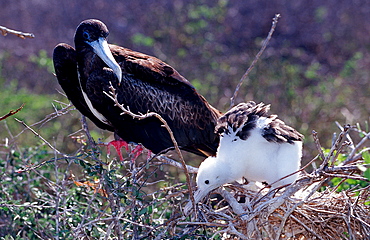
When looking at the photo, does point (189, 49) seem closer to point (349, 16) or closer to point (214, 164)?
point (349, 16)

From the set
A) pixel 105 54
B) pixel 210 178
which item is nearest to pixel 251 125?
pixel 210 178

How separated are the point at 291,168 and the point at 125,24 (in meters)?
6.90

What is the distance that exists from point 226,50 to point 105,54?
554 centimetres

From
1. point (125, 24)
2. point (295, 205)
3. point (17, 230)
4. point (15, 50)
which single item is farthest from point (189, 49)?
point (295, 205)

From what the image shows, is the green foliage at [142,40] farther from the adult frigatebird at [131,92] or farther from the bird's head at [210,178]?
the bird's head at [210,178]

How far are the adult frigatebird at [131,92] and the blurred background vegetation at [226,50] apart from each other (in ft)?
7.66

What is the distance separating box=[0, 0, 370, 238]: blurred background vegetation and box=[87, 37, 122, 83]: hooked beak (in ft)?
8.40

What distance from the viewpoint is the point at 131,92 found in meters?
3.96

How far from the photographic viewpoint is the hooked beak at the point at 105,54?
12.2ft

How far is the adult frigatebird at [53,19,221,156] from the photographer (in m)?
3.83

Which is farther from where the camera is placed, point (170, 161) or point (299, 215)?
point (170, 161)

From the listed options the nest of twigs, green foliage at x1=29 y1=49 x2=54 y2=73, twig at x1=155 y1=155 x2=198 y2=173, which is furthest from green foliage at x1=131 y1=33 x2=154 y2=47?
the nest of twigs

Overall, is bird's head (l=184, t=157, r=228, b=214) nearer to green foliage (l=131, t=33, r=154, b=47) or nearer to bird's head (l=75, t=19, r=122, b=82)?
bird's head (l=75, t=19, r=122, b=82)

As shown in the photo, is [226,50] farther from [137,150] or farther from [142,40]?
[137,150]
